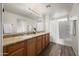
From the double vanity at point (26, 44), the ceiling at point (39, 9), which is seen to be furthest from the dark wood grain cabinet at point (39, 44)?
the ceiling at point (39, 9)

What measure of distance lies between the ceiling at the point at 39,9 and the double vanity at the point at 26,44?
14.5 inches

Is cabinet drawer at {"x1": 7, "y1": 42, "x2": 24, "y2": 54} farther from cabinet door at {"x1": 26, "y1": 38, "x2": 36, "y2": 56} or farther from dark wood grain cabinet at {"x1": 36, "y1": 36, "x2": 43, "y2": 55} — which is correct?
dark wood grain cabinet at {"x1": 36, "y1": 36, "x2": 43, "y2": 55}

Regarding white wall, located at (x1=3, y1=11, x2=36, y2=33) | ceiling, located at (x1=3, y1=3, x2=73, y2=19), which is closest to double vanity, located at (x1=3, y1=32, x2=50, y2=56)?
white wall, located at (x1=3, y1=11, x2=36, y2=33)

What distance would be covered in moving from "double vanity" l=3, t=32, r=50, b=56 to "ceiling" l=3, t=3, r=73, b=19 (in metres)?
0.37

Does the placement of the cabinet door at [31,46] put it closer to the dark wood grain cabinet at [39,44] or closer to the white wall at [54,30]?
the dark wood grain cabinet at [39,44]

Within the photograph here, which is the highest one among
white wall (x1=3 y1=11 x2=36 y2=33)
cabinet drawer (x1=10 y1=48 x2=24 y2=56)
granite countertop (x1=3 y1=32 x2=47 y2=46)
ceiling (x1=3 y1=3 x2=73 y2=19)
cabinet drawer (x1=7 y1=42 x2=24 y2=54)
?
ceiling (x1=3 y1=3 x2=73 y2=19)

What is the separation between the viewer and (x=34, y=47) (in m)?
1.93

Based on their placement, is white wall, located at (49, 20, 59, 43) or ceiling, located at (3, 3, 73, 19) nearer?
ceiling, located at (3, 3, 73, 19)

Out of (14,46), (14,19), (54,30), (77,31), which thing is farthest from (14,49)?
(77,31)

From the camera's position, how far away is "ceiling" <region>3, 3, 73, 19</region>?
1720mm

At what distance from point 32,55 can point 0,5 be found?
3.15ft

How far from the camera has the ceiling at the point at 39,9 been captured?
172cm

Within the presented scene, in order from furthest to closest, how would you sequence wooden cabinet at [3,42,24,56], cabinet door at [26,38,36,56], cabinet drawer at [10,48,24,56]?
cabinet door at [26,38,36,56] → cabinet drawer at [10,48,24,56] → wooden cabinet at [3,42,24,56]

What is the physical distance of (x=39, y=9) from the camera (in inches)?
70.4
